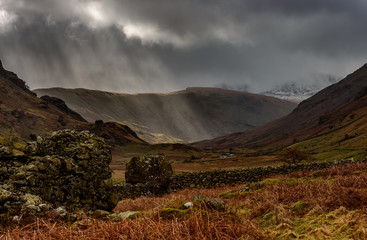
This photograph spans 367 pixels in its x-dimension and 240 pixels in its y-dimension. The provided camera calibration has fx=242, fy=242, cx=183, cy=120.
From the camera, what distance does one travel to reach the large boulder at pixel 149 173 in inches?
806

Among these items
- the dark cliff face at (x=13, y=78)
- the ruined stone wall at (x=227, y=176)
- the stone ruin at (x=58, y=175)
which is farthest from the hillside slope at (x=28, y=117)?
the stone ruin at (x=58, y=175)

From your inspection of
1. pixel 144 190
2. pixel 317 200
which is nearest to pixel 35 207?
pixel 317 200

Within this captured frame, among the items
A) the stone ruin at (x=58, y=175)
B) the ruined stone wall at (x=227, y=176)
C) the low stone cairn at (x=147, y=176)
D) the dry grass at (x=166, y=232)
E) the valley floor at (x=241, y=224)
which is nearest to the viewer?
the dry grass at (x=166, y=232)

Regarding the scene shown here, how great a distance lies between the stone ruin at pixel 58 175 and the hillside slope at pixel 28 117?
367ft

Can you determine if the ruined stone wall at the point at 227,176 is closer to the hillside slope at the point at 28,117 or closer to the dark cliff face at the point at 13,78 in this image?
the hillside slope at the point at 28,117

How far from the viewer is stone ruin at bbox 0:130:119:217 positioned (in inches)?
262

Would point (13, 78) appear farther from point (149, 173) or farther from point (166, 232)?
point (166, 232)

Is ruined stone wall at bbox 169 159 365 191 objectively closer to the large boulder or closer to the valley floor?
the large boulder

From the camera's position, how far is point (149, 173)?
67.8ft

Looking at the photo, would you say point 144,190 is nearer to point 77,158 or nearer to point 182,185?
point 182,185

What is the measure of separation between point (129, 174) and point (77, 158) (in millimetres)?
10744

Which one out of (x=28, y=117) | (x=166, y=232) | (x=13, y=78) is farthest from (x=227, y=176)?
(x=13, y=78)

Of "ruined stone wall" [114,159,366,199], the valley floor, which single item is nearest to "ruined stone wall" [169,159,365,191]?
"ruined stone wall" [114,159,366,199]

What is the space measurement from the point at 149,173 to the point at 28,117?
138499 mm
